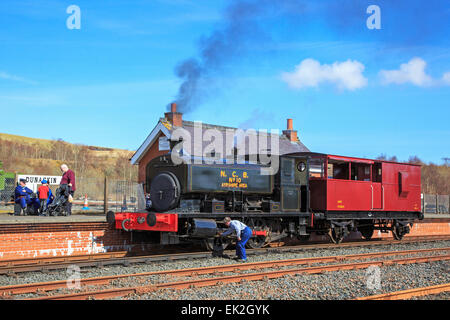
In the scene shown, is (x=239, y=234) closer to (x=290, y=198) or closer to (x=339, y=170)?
(x=290, y=198)

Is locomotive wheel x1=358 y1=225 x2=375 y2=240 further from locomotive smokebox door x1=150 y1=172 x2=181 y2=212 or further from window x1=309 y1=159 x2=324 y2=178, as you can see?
locomotive smokebox door x1=150 y1=172 x2=181 y2=212

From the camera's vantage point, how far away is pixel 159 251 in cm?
1398

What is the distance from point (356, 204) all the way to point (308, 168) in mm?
2659

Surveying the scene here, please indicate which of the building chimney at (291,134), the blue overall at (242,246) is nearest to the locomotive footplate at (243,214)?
the blue overall at (242,246)

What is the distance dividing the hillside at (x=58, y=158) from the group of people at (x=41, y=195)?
50.0 m

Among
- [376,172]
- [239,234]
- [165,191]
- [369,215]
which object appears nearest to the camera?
[239,234]

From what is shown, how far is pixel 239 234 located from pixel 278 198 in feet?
9.34

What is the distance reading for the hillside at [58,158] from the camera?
70.3 metres

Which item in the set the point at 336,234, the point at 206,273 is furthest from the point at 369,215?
the point at 206,273

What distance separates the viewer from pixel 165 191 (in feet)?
41.7

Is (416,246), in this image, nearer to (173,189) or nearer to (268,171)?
(268,171)

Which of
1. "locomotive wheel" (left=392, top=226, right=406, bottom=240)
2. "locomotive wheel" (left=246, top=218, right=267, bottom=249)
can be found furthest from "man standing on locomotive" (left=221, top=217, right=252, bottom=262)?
"locomotive wheel" (left=392, top=226, right=406, bottom=240)
